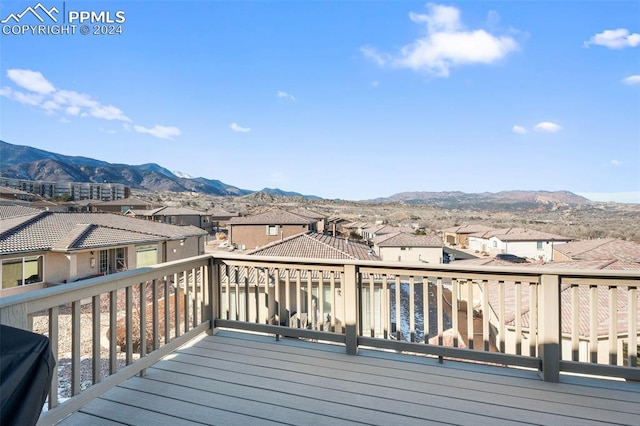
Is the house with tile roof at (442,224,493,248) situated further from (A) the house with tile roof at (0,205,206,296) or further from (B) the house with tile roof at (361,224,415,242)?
(A) the house with tile roof at (0,205,206,296)

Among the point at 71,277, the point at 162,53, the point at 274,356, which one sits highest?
the point at 162,53

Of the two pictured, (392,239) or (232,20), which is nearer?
(232,20)

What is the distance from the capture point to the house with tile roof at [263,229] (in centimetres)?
3013

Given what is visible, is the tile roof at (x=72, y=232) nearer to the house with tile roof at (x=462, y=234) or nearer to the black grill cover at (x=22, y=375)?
the black grill cover at (x=22, y=375)

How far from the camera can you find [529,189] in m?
97.6

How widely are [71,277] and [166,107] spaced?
9.84 meters

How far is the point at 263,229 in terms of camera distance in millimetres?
30609

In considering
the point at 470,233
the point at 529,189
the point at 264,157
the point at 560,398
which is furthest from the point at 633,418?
the point at 529,189

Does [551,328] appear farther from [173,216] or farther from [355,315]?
[173,216]

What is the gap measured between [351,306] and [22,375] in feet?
7.87

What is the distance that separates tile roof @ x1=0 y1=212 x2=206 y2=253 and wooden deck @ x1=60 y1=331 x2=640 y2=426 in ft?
53.9

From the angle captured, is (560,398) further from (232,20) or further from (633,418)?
(232,20)

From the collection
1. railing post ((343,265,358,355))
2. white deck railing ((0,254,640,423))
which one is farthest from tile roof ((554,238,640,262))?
railing post ((343,265,358,355))

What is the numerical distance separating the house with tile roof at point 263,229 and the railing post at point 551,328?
27.5 metres
